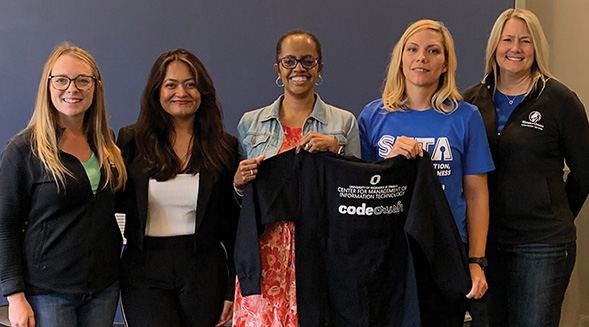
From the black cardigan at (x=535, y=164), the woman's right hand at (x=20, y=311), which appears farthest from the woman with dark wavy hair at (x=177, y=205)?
the black cardigan at (x=535, y=164)

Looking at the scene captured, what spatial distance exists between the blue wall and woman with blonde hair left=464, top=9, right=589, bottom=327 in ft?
3.81

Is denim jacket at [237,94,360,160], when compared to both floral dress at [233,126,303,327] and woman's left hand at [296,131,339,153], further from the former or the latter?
floral dress at [233,126,303,327]

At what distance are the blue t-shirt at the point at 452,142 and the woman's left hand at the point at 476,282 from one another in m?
0.11

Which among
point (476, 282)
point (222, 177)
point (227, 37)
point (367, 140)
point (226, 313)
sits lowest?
point (226, 313)

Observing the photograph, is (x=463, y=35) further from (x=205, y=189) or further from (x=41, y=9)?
(x=41, y=9)

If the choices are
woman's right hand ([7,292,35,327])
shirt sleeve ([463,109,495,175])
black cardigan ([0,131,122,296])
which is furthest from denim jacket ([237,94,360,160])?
woman's right hand ([7,292,35,327])

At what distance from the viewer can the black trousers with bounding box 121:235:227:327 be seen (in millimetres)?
1885

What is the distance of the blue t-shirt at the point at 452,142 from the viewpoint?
191 centimetres

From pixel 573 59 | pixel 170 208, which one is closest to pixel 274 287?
pixel 170 208

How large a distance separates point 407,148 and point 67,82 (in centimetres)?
122

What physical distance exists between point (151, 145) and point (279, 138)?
50 cm

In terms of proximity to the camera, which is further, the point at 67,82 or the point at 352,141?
the point at 352,141

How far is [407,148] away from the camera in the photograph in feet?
5.91

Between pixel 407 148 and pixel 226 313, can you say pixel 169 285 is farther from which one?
pixel 407 148
